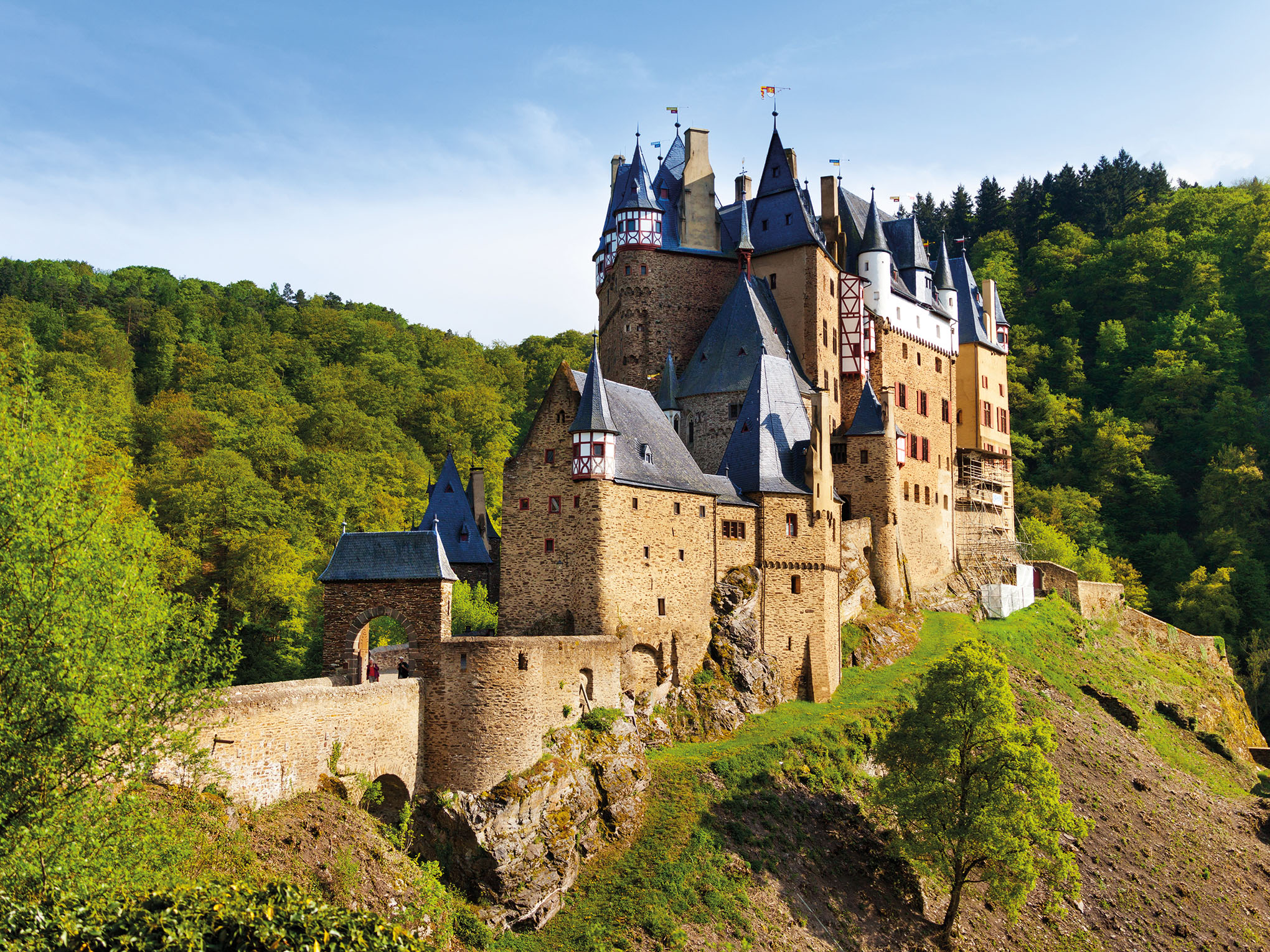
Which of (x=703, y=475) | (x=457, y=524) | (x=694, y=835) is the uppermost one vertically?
(x=703, y=475)

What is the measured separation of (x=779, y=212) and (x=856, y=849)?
1165 inches

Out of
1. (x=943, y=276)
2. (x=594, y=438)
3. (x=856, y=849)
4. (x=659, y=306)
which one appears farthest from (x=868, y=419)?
(x=856, y=849)

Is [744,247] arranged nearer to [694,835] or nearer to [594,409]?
[594,409]

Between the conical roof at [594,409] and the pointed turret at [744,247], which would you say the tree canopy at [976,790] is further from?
the pointed turret at [744,247]

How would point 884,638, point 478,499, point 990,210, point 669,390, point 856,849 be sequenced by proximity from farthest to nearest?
point 990,210, point 669,390, point 884,638, point 478,499, point 856,849

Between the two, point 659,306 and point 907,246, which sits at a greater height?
point 907,246

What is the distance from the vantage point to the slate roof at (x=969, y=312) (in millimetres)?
61719

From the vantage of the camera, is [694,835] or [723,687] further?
[723,687]

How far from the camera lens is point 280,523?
49719 mm

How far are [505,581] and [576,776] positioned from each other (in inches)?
294

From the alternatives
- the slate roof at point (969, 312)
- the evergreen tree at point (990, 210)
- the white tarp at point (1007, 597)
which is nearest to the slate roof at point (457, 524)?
the white tarp at point (1007, 597)

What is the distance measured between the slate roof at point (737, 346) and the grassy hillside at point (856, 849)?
12.7 m

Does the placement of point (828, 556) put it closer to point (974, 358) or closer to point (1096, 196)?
point (974, 358)

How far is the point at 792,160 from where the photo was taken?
53.9m
